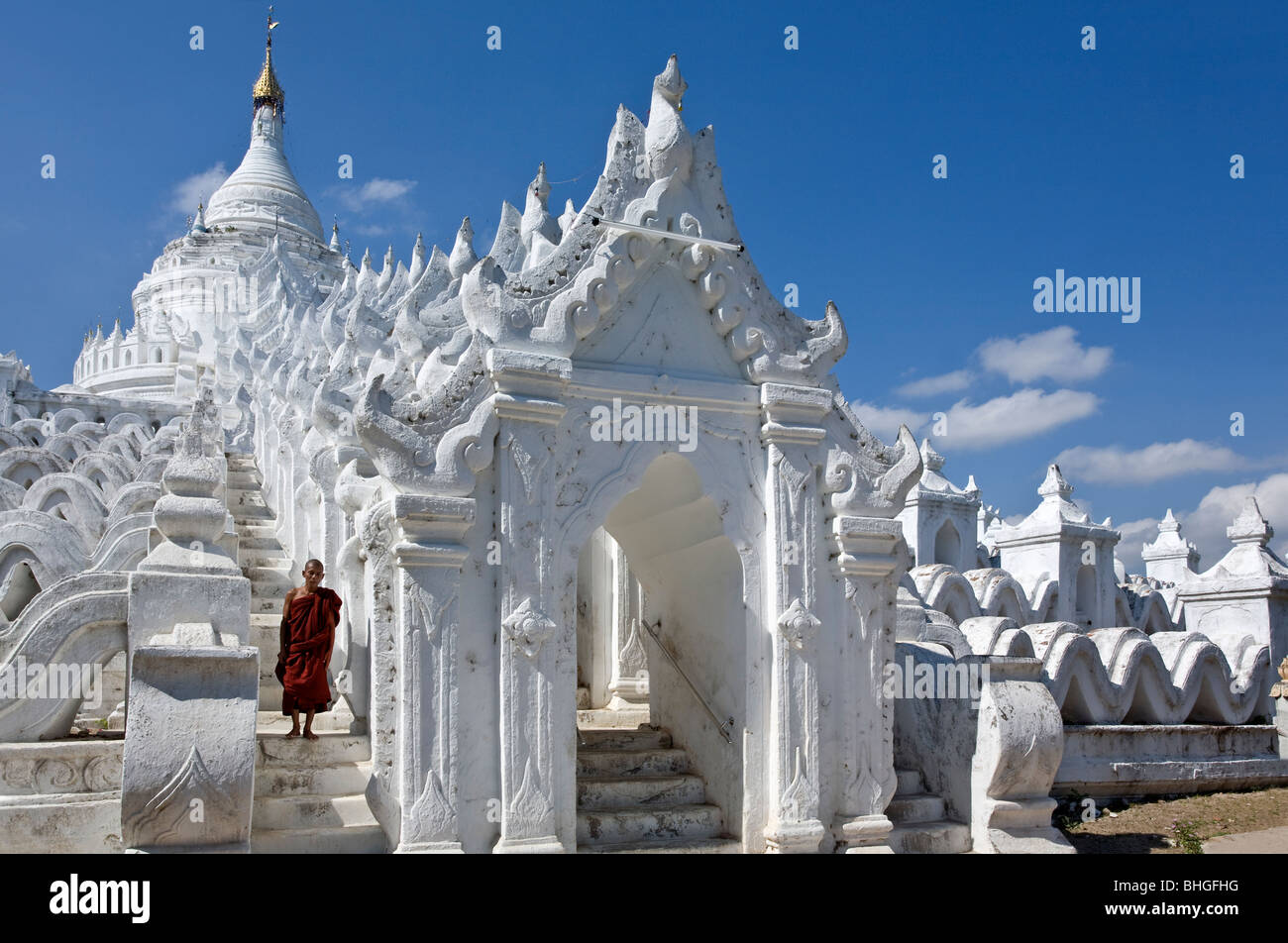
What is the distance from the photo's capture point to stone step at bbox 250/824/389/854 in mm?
6914

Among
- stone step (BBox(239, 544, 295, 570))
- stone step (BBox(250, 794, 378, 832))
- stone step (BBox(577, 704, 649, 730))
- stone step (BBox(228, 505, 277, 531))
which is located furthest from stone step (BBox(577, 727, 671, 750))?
stone step (BBox(228, 505, 277, 531))

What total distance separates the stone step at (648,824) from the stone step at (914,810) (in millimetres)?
1543

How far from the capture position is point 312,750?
26.6 ft

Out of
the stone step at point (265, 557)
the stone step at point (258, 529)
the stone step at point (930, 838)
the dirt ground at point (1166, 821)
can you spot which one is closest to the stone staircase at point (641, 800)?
the stone step at point (930, 838)

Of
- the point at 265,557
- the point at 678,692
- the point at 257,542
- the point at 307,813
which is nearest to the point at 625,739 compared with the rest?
the point at 678,692

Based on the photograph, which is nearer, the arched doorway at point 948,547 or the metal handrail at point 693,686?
the metal handrail at point 693,686

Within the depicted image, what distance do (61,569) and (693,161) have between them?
372 inches

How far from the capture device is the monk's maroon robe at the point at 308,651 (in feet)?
28.3

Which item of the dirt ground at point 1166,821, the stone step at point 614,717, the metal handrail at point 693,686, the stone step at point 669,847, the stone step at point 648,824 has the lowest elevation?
the dirt ground at point 1166,821

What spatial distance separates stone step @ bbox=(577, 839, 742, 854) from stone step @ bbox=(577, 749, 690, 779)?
976 mm

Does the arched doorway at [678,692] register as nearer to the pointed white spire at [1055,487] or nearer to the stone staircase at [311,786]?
the stone staircase at [311,786]

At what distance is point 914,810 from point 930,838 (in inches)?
11.8

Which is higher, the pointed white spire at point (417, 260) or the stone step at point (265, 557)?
the pointed white spire at point (417, 260)

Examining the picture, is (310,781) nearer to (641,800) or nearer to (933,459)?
(641,800)
